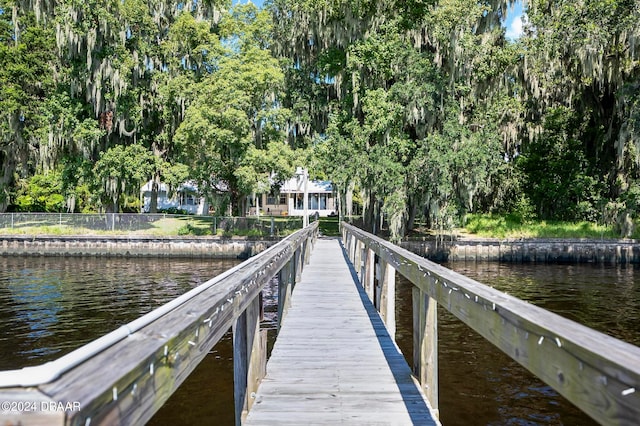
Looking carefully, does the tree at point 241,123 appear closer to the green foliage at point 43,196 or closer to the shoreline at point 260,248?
the shoreline at point 260,248

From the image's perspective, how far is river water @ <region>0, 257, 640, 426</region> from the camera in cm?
733

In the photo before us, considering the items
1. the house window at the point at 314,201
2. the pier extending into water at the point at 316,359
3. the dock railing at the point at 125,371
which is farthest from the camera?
the house window at the point at 314,201

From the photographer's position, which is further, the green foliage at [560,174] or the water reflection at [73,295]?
the green foliage at [560,174]

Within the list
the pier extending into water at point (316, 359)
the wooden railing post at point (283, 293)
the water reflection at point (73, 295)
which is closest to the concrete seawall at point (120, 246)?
the water reflection at point (73, 295)

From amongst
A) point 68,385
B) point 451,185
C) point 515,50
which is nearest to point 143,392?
point 68,385

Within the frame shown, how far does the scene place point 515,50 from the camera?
25688 mm

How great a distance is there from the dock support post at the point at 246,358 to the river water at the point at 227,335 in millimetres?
3254

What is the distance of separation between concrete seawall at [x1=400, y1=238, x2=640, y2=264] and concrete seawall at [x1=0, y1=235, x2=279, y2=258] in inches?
359

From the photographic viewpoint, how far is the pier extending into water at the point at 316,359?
126 cm

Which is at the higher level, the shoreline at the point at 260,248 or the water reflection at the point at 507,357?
the shoreline at the point at 260,248

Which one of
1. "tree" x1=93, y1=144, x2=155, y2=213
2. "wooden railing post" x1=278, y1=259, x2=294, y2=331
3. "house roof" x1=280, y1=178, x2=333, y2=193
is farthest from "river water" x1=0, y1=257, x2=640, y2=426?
"house roof" x1=280, y1=178, x2=333, y2=193

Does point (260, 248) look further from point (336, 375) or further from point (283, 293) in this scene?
point (336, 375)

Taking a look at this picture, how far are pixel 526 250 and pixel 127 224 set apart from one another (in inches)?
843

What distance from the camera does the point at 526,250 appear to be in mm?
25641
